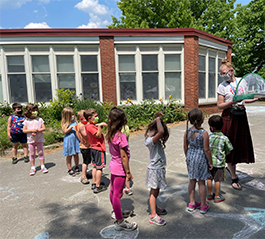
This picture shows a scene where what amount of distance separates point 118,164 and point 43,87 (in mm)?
9115

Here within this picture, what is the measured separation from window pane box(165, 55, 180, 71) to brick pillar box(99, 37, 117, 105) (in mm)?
2730

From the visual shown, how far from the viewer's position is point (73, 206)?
11.8 feet

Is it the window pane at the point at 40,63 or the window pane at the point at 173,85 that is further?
the window pane at the point at 173,85

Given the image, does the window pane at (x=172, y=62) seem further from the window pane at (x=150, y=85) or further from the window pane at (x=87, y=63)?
the window pane at (x=87, y=63)

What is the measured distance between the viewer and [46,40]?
10477 millimetres

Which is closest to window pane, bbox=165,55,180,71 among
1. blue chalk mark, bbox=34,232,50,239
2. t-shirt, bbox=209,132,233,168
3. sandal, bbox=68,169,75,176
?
sandal, bbox=68,169,75,176

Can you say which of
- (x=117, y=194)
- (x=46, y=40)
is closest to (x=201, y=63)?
(x=46, y=40)

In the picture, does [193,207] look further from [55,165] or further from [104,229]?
[55,165]

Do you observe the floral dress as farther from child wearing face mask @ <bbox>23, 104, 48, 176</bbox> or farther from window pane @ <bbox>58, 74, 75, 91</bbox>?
window pane @ <bbox>58, 74, 75, 91</bbox>

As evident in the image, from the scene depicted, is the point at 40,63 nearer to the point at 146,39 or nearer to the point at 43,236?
the point at 146,39

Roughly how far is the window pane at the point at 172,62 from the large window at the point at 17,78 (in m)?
6.94

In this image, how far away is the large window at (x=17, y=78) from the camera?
1059 centimetres

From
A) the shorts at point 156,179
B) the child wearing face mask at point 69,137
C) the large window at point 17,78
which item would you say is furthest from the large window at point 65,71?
the shorts at point 156,179

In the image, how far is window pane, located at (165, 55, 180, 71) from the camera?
37.2 feet
